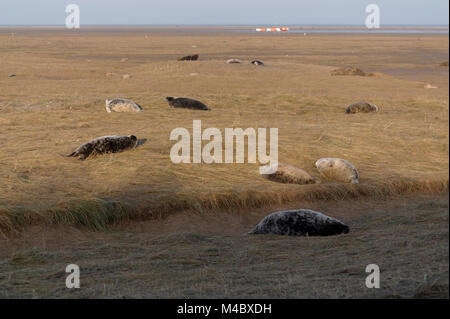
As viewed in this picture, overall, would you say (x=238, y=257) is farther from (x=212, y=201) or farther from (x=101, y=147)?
(x=101, y=147)

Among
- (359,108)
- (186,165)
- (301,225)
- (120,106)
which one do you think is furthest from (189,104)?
(301,225)

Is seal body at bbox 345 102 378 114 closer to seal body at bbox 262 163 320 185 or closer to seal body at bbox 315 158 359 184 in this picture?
seal body at bbox 315 158 359 184

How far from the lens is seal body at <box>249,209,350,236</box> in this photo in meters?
6.93

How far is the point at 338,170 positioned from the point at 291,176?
72 centimetres

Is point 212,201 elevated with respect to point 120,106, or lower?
lower

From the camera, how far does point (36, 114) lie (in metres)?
14.4

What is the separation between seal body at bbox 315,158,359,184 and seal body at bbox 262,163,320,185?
31 cm

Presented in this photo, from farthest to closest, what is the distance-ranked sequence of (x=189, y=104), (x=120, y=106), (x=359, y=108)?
1. (x=189, y=104)
2. (x=359, y=108)
3. (x=120, y=106)

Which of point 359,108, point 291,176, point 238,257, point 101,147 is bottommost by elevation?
point 238,257

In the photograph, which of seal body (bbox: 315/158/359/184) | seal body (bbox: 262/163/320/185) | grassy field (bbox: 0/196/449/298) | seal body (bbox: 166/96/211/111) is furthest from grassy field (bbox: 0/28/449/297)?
seal body (bbox: 166/96/211/111)

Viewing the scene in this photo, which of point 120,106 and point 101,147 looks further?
point 120,106

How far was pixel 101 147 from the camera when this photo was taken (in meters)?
9.85

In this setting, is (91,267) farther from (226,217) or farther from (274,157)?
(274,157)
